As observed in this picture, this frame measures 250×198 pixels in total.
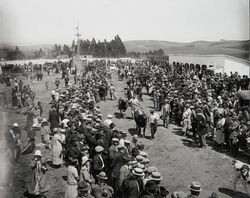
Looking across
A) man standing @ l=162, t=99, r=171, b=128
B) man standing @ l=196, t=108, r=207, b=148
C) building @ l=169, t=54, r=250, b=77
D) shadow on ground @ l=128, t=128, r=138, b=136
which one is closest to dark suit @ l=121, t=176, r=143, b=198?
man standing @ l=196, t=108, r=207, b=148

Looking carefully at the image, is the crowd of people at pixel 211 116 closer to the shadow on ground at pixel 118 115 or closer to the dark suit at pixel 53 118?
the shadow on ground at pixel 118 115

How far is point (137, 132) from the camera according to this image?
17.4 metres

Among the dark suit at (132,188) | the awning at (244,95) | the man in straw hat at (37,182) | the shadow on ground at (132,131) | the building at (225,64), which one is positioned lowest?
the shadow on ground at (132,131)

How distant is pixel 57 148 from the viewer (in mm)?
12367

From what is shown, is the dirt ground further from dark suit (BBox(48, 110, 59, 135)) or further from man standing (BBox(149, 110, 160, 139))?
dark suit (BBox(48, 110, 59, 135))

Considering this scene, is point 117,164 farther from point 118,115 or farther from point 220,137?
point 118,115

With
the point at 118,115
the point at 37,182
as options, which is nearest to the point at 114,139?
the point at 37,182

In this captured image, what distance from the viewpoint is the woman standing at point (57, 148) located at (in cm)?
1237

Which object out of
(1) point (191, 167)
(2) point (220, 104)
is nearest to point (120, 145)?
(1) point (191, 167)

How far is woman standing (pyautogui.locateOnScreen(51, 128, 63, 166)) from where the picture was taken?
1237 cm

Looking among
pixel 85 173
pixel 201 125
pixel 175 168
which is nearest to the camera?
pixel 85 173

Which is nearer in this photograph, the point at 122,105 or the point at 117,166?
the point at 117,166

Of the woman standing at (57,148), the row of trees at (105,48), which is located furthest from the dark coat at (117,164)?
the row of trees at (105,48)

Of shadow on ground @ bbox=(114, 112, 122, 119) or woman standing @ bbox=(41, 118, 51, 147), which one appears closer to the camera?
woman standing @ bbox=(41, 118, 51, 147)
